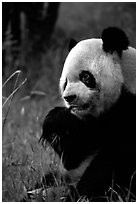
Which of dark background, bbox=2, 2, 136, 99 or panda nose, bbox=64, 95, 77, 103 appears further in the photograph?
dark background, bbox=2, 2, 136, 99

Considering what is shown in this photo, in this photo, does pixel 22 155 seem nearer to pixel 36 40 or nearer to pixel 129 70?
pixel 129 70

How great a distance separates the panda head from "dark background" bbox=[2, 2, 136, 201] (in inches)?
22.2

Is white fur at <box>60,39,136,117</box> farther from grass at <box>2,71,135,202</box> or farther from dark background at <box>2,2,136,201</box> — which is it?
dark background at <box>2,2,136,201</box>

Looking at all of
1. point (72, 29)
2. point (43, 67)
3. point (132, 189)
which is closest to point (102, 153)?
point (132, 189)

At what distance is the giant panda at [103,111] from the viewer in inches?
124

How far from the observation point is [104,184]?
125 inches

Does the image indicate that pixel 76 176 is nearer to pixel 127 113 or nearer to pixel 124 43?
pixel 127 113

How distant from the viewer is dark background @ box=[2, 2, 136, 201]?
378 centimetres

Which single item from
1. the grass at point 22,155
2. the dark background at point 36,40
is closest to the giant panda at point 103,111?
the grass at point 22,155

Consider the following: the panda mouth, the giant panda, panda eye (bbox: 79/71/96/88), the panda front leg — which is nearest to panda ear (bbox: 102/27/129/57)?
the giant panda

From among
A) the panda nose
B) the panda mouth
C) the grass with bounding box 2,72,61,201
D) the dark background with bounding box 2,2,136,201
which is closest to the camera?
the panda nose

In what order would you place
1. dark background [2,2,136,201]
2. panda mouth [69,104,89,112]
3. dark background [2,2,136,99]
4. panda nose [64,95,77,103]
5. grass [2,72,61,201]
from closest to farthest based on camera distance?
1. panda nose [64,95,77,103]
2. panda mouth [69,104,89,112]
3. grass [2,72,61,201]
4. dark background [2,2,136,201]
5. dark background [2,2,136,99]

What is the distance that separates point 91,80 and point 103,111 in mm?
247

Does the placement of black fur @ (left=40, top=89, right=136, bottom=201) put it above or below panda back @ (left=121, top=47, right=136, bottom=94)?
below
